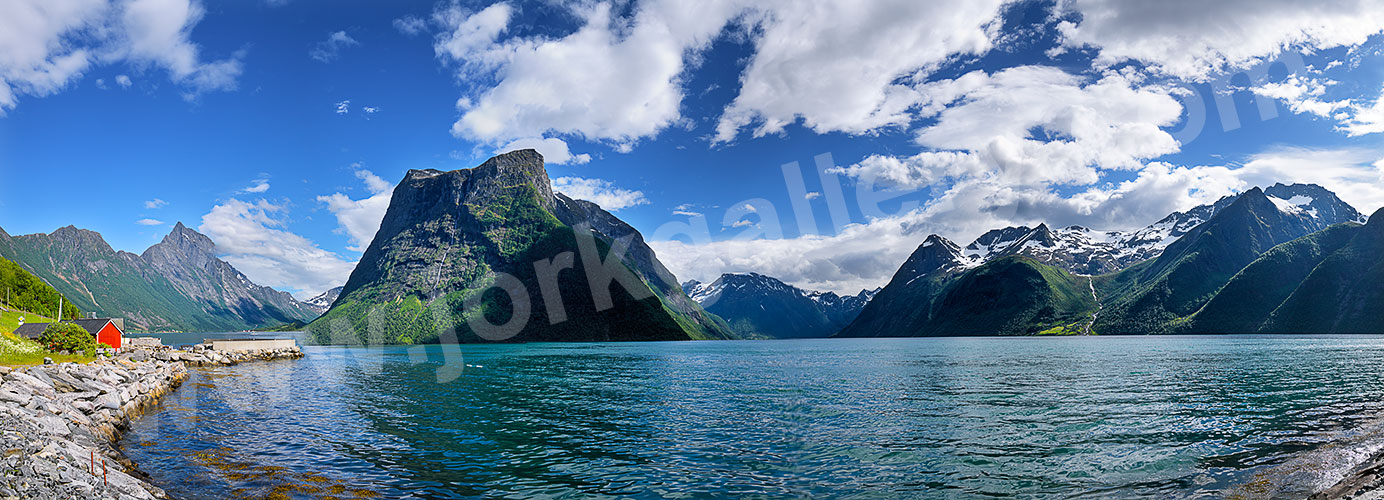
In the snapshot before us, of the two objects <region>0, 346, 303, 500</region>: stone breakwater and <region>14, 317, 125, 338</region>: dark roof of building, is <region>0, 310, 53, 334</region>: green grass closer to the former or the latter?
<region>14, 317, 125, 338</region>: dark roof of building

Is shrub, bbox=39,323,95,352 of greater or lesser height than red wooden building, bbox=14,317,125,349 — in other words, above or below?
below

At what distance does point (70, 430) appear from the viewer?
29672 mm

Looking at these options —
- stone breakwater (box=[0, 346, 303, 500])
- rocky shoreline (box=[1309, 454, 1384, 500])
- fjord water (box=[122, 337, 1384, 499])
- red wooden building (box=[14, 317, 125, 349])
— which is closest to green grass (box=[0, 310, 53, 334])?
red wooden building (box=[14, 317, 125, 349])

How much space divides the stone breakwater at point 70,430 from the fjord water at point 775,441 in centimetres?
158

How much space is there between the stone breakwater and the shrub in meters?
15.1

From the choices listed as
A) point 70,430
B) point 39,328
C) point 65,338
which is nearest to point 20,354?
point 65,338

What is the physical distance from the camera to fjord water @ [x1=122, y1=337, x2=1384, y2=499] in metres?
23.9

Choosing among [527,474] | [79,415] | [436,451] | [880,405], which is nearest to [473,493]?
[527,474]

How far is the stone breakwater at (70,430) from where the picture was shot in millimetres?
19242

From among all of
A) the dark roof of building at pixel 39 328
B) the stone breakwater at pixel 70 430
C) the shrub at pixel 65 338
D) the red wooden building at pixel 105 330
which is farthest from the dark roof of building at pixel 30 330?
the stone breakwater at pixel 70 430

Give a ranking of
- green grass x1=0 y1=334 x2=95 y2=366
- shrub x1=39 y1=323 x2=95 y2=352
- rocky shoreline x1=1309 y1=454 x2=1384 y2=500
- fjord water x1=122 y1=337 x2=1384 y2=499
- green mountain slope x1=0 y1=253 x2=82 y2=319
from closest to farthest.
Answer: rocky shoreline x1=1309 y1=454 x2=1384 y2=500 < fjord water x1=122 y1=337 x2=1384 y2=499 < green grass x1=0 y1=334 x2=95 y2=366 < shrub x1=39 y1=323 x2=95 y2=352 < green mountain slope x1=0 y1=253 x2=82 y2=319

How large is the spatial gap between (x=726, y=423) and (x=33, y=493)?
30.0 metres

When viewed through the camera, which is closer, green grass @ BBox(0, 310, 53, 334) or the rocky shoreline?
the rocky shoreline

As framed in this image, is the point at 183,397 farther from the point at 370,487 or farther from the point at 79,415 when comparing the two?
the point at 370,487
